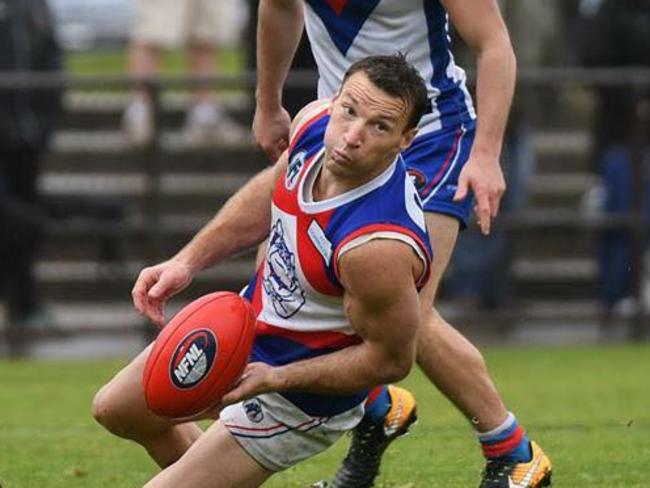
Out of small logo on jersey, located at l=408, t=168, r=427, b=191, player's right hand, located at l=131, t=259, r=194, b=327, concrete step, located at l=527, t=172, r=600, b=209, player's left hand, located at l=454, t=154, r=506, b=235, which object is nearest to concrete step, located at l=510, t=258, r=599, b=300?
concrete step, located at l=527, t=172, r=600, b=209

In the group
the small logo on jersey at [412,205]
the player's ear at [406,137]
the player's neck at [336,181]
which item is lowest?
the small logo on jersey at [412,205]

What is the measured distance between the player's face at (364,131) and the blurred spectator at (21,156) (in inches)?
306

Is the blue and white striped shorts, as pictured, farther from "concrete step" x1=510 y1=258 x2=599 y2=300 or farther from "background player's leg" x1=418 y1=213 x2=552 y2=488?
"concrete step" x1=510 y1=258 x2=599 y2=300

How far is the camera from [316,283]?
20.1 ft

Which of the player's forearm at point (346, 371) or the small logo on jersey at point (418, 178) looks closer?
the player's forearm at point (346, 371)

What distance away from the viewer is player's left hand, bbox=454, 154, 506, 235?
6566 millimetres

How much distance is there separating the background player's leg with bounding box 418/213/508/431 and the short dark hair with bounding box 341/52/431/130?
3.69 feet

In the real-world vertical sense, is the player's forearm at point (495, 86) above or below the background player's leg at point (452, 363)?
above

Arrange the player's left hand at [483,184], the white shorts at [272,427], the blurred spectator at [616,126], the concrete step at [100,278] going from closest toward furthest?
the white shorts at [272,427] < the player's left hand at [483,184] < the concrete step at [100,278] < the blurred spectator at [616,126]

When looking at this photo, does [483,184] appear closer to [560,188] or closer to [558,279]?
[558,279]

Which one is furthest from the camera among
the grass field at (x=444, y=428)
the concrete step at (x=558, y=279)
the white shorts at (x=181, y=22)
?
the white shorts at (x=181, y=22)

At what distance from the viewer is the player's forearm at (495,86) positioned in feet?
22.2

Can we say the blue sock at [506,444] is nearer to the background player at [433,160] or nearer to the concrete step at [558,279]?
the background player at [433,160]

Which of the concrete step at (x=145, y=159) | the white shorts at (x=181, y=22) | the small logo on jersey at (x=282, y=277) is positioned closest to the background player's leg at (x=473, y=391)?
the small logo on jersey at (x=282, y=277)
